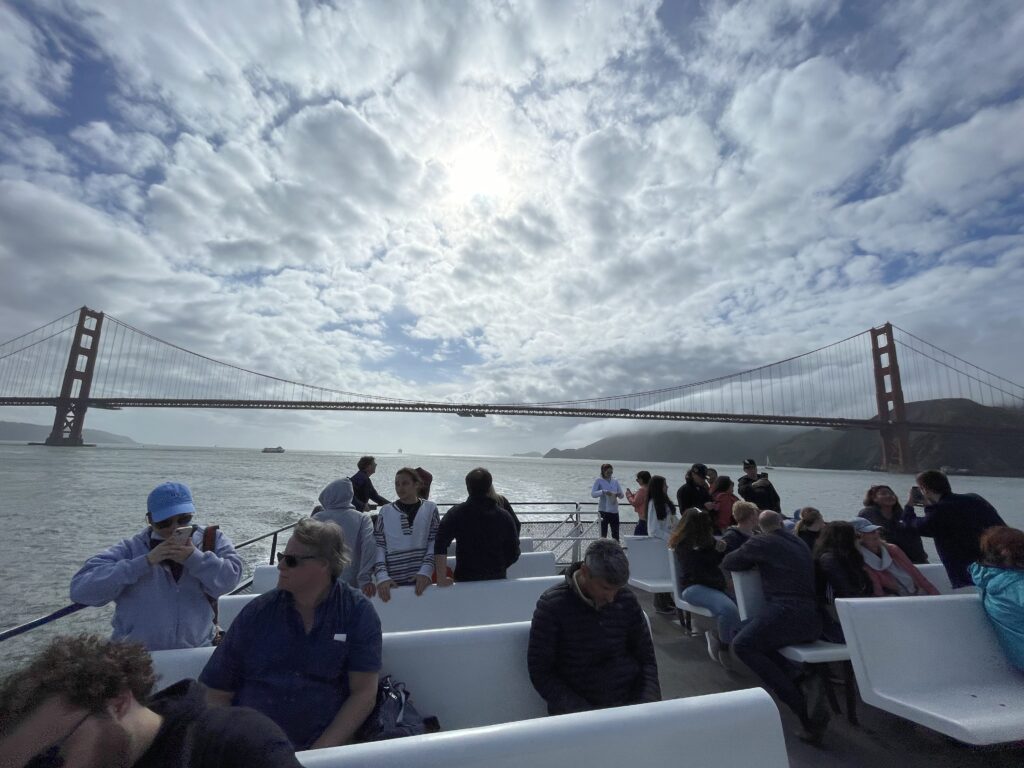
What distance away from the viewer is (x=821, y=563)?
2.78 metres

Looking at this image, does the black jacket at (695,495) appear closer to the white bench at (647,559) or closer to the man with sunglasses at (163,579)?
the white bench at (647,559)

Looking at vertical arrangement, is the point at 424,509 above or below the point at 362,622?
above

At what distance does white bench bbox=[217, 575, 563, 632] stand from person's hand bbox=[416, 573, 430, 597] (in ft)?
0.12

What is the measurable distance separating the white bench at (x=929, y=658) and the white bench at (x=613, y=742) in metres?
1.25

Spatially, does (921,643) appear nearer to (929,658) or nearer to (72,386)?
(929,658)

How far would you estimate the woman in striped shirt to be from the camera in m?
2.81

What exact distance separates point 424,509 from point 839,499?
2356 cm

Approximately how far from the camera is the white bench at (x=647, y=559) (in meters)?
4.30

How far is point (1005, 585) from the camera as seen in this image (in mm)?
2186

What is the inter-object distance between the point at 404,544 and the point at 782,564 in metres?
2.01

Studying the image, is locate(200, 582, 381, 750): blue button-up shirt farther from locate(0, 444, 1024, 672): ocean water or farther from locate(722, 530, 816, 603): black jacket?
locate(0, 444, 1024, 672): ocean water

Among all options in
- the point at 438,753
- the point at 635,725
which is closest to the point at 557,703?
the point at 635,725

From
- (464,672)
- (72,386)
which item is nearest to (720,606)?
(464,672)

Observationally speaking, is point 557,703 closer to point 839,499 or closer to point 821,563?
point 821,563
